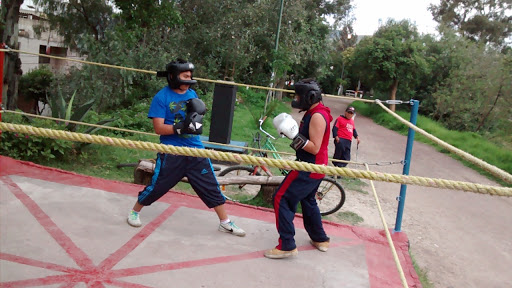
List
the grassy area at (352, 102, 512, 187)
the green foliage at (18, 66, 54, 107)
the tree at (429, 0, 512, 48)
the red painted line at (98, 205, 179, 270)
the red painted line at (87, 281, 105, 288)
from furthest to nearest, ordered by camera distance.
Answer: the tree at (429, 0, 512, 48), the green foliage at (18, 66, 54, 107), the grassy area at (352, 102, 512, 187), the red painted line at (98, 205, 179, 270), the red painted line at (87, 281, 105, 288)

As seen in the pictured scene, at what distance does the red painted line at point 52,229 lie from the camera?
3.22 metres

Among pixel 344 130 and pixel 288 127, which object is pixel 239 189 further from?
pixel 288 127

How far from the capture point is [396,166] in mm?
10945

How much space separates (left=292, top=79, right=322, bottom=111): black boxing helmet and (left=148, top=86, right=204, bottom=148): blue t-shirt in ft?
3.14

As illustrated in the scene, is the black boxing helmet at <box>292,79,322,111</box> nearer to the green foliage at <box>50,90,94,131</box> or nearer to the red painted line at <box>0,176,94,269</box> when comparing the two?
the red painted line at <box>0,176,94,269</box>

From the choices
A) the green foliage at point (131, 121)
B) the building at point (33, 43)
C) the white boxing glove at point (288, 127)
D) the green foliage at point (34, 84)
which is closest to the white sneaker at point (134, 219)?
the white boxing glove at point (288, 127)

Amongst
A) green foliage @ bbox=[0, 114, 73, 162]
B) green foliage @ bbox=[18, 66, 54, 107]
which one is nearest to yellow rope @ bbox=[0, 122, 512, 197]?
green foliage @ bbox=[0, 114, 73, 162]

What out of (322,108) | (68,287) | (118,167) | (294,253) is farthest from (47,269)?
(118,167)

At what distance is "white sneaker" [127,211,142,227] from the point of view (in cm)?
388

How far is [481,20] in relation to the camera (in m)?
36.8

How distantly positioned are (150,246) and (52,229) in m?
0.85

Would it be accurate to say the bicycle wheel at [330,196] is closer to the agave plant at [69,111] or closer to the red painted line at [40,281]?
the agave plant at [69,111]

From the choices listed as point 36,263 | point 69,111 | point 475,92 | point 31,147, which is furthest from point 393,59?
point 36,263

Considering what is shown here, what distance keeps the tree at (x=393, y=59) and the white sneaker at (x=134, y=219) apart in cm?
1970
